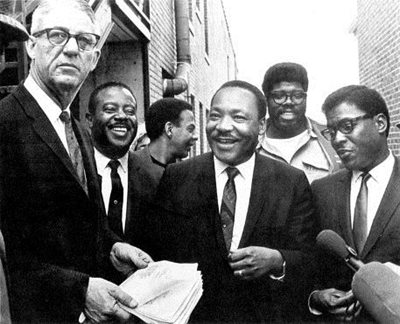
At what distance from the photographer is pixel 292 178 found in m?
2.52

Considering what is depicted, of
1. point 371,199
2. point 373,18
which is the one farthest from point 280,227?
point 373,18

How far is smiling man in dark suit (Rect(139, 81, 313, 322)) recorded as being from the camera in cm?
238

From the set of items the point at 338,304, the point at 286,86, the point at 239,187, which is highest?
the point at 286,86

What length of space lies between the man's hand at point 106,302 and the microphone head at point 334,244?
801 millimetres

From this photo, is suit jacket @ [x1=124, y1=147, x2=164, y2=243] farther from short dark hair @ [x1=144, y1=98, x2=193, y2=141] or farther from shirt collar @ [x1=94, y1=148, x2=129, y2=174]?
short dark hair @ [x1=144, y1=98, x2=193, y2=141]

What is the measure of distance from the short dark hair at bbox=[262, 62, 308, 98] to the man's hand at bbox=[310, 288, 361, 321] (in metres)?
1.66

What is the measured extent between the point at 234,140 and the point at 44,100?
89cm

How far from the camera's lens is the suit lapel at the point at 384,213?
7.79 feet

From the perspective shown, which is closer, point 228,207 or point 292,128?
point 228,207

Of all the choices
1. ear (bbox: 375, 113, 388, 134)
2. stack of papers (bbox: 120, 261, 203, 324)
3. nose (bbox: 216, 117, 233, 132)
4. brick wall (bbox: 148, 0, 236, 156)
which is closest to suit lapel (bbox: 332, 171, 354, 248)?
ear (bbox: 375, 113, 388, 134)

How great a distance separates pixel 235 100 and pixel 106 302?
112cm

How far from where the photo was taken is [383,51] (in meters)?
7.72

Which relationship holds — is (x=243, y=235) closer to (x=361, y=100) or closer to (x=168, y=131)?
(x=361, y=100)

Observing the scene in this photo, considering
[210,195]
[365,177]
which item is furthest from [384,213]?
[210,195]
